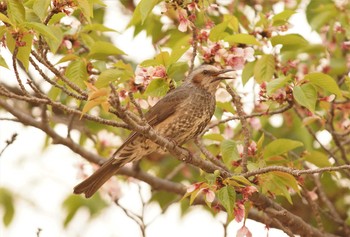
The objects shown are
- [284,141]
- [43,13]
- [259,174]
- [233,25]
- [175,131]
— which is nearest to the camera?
[43,13]

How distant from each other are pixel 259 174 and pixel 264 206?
1.87 ft

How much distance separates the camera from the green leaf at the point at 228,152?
4.11 m

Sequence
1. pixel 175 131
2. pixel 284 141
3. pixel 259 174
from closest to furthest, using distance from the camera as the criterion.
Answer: pixel 259 174 → pixel 284 141 → pixel 175 131

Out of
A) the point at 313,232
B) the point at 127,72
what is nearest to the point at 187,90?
the point at 127,72

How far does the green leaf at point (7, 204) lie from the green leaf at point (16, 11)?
12.1ft

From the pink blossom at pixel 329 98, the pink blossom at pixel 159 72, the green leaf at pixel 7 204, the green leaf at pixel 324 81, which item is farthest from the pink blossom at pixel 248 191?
the green leaf at pixel 7 204

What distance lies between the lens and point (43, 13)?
3.49 meters

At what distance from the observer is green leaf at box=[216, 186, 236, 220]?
3432 millimetres

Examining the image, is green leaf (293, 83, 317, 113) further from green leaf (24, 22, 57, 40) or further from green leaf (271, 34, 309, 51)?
green leaf (24, 22, 57, 40)

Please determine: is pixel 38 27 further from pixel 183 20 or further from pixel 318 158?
pixel 318 158

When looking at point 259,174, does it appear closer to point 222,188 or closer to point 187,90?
point 222,188

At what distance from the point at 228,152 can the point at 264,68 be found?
728mm

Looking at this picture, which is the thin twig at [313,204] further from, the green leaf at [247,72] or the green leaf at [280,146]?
the green leaf at [247,72]

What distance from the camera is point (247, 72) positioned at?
15.1ft
